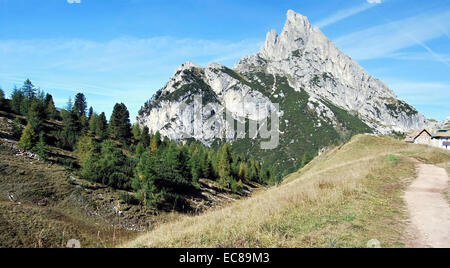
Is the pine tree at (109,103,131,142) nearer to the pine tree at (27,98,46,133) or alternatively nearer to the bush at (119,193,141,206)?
the pine tree at (27,98,46,133)

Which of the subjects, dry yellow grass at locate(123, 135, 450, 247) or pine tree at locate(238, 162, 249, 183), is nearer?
dry yellow grass at locate(123, 135, 450, 247)

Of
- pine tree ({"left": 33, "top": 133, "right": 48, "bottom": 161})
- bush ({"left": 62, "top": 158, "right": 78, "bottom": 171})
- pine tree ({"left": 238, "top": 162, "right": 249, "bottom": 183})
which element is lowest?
pine tree ({"left": 238, "top": 162, "right": 249, "bottom": 183})

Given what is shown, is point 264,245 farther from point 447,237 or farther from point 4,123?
point 4,123

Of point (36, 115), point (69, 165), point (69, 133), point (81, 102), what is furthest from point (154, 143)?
point (81, 102)

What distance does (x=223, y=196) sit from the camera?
62094mm

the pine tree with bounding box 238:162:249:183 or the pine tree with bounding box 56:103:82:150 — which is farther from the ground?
the pine tree with bounding box 56:103:82:150

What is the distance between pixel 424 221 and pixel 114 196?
44028mm

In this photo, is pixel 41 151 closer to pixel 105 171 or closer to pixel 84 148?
pixel 84 148

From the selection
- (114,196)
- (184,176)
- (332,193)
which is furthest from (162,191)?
(332,193)

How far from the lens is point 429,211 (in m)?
8.69

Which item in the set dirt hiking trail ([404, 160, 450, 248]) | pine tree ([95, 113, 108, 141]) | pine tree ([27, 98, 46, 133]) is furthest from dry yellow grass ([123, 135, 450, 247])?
pine tree ([95, 113, 108, 141])

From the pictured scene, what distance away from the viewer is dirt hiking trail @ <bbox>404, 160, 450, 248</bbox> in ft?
20.6

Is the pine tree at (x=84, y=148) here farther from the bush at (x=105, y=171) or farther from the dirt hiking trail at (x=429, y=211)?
the dirt hiking trail at (x=429, y=211)

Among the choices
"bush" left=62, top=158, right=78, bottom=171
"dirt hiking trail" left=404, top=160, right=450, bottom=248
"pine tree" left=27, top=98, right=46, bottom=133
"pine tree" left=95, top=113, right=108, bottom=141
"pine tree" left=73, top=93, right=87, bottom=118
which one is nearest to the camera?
"dirt hiking trail" left=404, top=160, right=450, bottom=248
